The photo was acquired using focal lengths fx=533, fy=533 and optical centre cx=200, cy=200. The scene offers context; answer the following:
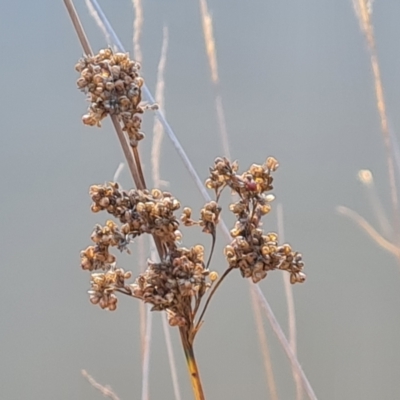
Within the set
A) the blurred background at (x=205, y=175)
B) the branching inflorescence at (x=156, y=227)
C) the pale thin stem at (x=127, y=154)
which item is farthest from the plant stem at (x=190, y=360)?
the blurred background at (x=205, y=175)

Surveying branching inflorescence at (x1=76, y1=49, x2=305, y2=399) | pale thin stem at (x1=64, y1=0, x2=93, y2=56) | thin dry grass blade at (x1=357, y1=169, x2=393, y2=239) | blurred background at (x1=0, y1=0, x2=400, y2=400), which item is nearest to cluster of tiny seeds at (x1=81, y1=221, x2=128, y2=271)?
branching inflorescence at (x1=76, y1=49, x2=305, y2=399)

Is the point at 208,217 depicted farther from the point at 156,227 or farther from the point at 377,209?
the point at 377,209

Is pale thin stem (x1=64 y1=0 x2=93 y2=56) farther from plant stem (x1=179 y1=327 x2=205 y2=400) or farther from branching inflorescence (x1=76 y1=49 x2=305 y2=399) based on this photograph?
plant stem (x1=179 y1=327 x2=205 y2=400)

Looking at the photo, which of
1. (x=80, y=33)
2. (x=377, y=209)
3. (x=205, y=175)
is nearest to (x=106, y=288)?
(x=80, y=33)

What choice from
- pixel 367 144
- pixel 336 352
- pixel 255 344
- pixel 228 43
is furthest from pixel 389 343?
pixel 228 43

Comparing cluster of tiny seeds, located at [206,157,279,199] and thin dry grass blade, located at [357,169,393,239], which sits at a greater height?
thin dry grass blade, located at [357,169,393,239]

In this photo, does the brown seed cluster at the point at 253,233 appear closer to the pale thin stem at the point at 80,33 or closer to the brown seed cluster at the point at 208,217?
the brown seed cluster at the point at 208,217
